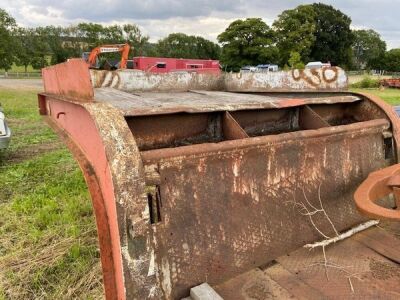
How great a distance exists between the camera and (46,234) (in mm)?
3252

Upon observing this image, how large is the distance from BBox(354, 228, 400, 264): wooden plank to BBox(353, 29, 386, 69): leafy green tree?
268 feet

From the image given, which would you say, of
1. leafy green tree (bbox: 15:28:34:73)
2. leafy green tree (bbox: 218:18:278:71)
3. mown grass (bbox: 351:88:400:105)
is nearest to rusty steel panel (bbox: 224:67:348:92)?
mown grass (bbox: 351:88:400:105)

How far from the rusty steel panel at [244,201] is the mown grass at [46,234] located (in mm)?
1124

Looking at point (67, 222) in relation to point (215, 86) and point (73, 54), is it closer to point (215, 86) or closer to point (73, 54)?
point (215, 86)

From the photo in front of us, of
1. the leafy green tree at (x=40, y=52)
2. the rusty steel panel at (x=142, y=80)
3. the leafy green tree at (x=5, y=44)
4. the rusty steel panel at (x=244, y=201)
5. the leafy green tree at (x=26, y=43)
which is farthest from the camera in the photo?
the leafy green tree at (x=40, y=52)

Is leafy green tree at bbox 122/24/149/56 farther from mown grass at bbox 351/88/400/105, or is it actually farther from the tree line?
mown grass at bbox 351/88/400/105

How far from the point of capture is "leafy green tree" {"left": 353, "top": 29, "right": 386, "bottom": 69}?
74688mm

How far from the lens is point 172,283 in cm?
154

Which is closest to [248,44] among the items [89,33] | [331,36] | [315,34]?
[315,34]

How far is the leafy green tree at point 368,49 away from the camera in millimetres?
74688

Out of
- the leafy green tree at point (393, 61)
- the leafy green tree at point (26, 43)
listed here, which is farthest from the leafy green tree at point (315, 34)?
the leafy green tree at point (26, 43)

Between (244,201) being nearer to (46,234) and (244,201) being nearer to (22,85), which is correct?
(46,234)

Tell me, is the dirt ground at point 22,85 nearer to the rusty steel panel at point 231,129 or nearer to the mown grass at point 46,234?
the mown grass at point 46,234

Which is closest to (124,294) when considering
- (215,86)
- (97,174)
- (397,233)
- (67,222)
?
(97,174)
